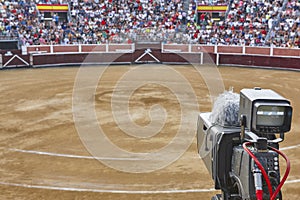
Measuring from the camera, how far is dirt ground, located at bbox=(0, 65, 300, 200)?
6.84 m

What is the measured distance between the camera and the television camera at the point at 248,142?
102 inches

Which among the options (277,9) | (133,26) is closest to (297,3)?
(277,9)

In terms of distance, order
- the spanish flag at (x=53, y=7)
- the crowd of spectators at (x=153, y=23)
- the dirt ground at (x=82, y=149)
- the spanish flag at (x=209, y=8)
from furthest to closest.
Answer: the spanish flag at (x=209, y=8) → the spanish flag at (x=53, y=7) → the crowd of spectators at (x=153, y=23) → the dirt ground at (x=82, y=149)

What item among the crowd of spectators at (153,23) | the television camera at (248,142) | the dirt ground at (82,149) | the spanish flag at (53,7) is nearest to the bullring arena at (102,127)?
the dirt ground at (82,149)

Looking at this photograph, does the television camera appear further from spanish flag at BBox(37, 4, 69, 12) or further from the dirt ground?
spanish flag at BBox(37, 4, 69, 12)

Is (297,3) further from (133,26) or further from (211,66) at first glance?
(133,26)

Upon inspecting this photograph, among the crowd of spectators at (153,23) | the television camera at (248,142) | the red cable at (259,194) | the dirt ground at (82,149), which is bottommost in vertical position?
the dirt ground at (82,149)

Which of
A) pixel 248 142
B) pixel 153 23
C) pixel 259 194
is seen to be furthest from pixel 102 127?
pixel 153 23

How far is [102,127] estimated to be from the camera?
10.7 m

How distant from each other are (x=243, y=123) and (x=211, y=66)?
21.3m

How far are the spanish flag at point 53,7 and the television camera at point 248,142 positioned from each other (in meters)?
28.4

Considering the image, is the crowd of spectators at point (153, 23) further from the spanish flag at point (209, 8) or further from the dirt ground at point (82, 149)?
the dirt ground at point (82, 149)

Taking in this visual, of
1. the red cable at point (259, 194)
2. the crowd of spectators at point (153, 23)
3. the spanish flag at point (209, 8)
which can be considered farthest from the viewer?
the spanish flag at point (209, 8)

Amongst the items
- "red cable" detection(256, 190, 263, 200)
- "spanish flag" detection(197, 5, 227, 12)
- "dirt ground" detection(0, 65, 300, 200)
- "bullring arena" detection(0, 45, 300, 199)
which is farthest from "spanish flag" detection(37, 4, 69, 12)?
"red cable" detection(256, 190, 263, 200)
